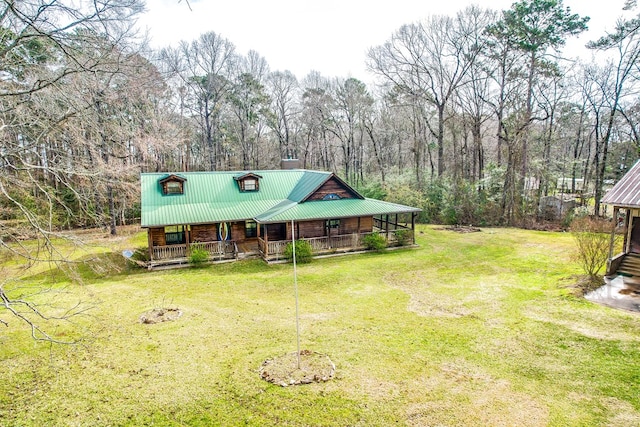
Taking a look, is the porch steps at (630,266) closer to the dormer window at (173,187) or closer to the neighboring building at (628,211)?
the neighboring building at (628,211)

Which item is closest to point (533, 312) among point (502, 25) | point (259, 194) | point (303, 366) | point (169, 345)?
point (303, 366)

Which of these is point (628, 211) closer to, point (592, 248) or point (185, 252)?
point (592, 248)

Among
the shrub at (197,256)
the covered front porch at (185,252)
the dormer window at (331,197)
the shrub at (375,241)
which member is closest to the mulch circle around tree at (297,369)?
the shrub at (197,256)

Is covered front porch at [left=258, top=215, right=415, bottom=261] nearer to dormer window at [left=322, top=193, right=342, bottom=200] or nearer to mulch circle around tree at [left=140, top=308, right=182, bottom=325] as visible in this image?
dormer window at [left=322, top=193, right=342, bottom=200]

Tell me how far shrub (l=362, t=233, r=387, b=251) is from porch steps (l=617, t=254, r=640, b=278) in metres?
10.3

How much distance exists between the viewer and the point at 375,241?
20.1m

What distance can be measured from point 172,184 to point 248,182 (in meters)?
4.33

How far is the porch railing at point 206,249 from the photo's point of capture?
1787cm

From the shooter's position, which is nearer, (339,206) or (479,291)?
(479,291)

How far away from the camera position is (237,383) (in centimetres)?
762

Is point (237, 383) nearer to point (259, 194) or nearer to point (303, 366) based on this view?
point (303, 366)

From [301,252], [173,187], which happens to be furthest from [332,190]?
[173,187]

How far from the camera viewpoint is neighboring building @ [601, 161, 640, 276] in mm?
12555

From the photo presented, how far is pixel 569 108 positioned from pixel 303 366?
109 feet
